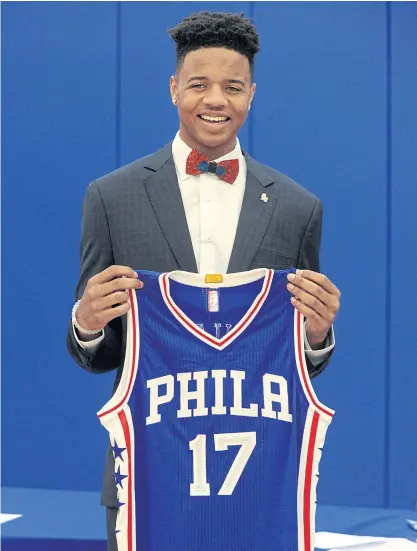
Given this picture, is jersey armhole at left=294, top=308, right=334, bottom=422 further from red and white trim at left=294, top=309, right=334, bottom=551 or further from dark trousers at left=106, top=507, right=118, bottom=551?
dark trousers at left=106, top=507, right=118, bottom=551

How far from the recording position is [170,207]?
169 cm

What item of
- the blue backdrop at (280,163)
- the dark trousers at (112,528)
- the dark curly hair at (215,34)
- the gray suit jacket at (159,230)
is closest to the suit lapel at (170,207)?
the gray suit jacket at (159,230)

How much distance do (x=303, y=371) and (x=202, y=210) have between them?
39 cm

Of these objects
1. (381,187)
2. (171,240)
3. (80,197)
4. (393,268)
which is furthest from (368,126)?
(171,240)

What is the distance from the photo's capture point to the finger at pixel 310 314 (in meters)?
1.58

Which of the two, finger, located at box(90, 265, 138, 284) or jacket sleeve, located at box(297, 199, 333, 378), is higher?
jacket sleeve, located at box(297, 199, 333, 378)

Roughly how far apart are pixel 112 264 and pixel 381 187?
6.14 feet

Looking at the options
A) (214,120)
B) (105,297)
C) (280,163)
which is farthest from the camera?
(280,163)

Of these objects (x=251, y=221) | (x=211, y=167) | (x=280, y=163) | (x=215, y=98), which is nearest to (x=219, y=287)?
(x=251, y=221)

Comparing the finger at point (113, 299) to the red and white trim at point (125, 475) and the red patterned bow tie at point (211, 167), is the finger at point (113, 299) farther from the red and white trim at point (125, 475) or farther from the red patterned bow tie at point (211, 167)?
the red patterned bow tie at point (211, 167)

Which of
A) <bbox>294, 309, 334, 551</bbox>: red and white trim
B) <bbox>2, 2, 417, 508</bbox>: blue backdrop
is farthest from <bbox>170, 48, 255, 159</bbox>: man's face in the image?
<bbox>2, 2, 417, 508</bbox>: blue backdrop

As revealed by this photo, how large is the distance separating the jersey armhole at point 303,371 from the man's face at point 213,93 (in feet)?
1.31

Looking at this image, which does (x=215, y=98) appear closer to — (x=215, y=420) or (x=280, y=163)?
(x=215, y=420)

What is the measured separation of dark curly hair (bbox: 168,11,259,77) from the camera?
1.64 meters
